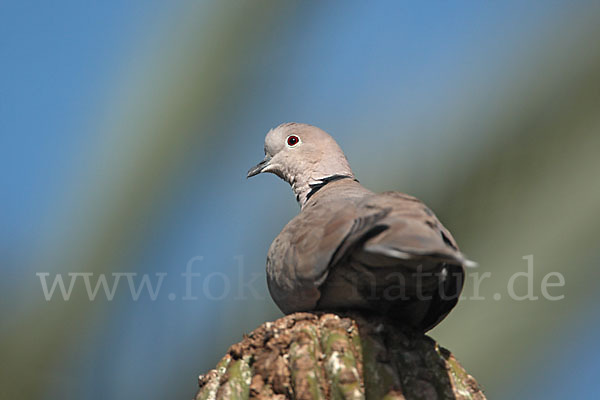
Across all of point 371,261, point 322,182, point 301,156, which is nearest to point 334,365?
point 371,261

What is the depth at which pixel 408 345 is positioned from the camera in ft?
11.5

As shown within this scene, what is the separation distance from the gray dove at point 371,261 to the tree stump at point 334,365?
20cm

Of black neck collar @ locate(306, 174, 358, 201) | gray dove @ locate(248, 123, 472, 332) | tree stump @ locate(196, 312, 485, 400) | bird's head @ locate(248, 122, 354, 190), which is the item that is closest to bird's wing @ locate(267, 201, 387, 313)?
gray dove @ locate(248, 123, 472, 332)

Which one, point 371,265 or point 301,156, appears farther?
point 301,156

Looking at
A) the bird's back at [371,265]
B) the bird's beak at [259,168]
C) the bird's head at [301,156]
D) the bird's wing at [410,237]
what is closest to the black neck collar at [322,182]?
the bird's head at [301,156]

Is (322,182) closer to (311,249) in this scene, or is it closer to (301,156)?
(301,156)

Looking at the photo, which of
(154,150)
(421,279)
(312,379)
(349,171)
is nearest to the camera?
Result: (312,379)

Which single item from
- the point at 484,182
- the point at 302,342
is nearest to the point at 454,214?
the point at 484,182

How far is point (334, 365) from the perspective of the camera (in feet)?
10.6

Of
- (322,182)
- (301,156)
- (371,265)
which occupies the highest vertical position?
(301,156)

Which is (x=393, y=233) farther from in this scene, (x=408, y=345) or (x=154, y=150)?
(x=154, y=150)

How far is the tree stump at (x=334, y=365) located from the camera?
319 centimetres

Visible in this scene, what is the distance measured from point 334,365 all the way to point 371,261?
1.76ft

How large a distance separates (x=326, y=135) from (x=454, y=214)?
3.71 feet
